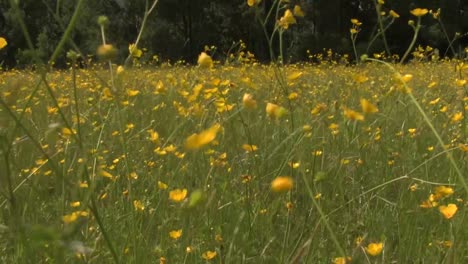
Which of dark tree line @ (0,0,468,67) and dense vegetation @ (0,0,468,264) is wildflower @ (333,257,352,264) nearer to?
dense vegetation @ (0,0,468,264)

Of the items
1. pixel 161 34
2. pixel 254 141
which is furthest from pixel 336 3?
pixel 254 141

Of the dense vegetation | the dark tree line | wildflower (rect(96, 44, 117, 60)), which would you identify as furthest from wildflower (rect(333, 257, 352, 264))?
the dark tree line

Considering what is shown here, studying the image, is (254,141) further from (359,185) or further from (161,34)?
(161,34)

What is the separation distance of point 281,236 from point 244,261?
0.67 feet

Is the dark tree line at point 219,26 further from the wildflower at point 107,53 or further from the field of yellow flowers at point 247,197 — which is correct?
the wildflower at point 107,53

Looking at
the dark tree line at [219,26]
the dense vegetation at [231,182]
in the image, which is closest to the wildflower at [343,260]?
the dense vegetation at [231,182]

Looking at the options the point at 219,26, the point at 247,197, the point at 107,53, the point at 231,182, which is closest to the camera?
the point at 107,53

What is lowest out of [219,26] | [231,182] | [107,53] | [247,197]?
[219,26]

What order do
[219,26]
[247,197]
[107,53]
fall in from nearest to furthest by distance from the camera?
[107,53] → [247,197] → [219,26]

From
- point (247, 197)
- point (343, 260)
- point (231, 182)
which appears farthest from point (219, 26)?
point (343, 260)

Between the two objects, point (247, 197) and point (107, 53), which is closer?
point (107, 53)

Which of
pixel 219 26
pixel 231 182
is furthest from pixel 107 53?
pixel 219 26

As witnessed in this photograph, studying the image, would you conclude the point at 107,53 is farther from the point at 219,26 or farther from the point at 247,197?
the point at 219,26

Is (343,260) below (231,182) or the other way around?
the other way around
